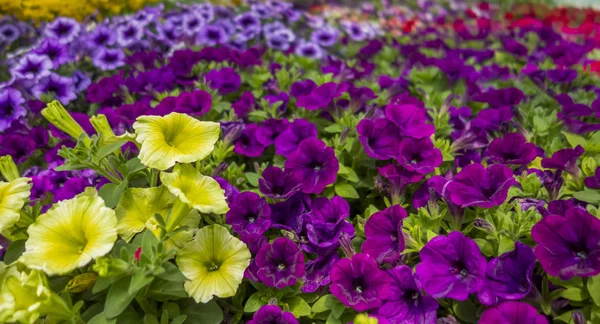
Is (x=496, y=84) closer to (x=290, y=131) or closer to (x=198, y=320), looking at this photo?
(x=290, y=131)

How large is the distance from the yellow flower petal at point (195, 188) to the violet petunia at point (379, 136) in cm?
66

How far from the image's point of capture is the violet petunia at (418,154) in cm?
165

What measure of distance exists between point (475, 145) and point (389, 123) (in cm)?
39

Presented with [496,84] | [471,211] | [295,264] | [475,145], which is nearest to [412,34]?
[496,84]

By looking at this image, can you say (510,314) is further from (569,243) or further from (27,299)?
(27,299)

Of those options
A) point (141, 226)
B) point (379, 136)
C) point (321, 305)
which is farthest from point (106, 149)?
point (379, 136)

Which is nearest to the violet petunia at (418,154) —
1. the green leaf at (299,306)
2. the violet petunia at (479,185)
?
the violet petunia at (479,185)

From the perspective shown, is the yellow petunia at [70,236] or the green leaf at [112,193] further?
the green leaf at [112,193]

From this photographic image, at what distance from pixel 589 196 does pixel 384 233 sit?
0.68 meters

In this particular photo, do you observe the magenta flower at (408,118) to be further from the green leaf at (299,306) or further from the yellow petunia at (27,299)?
the yellow petunia at (27,299)

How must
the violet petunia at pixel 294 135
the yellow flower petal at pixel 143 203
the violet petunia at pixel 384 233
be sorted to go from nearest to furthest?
1. the yellow flower petal at pixel 143 203
2. the violet petunia at pixel 384 233
3. the violet petunia at pixel 294 135

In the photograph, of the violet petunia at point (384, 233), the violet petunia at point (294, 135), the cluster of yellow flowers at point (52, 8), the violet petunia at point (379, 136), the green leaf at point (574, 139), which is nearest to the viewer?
the violet petunia at point (384, 233)

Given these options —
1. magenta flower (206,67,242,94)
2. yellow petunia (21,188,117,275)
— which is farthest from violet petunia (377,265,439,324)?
magenta flower (206,67,242,94)


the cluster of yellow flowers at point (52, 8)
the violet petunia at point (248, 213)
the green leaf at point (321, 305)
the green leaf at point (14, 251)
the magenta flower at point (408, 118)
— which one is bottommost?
the cluster of yellow flowers at point (52, 8)
